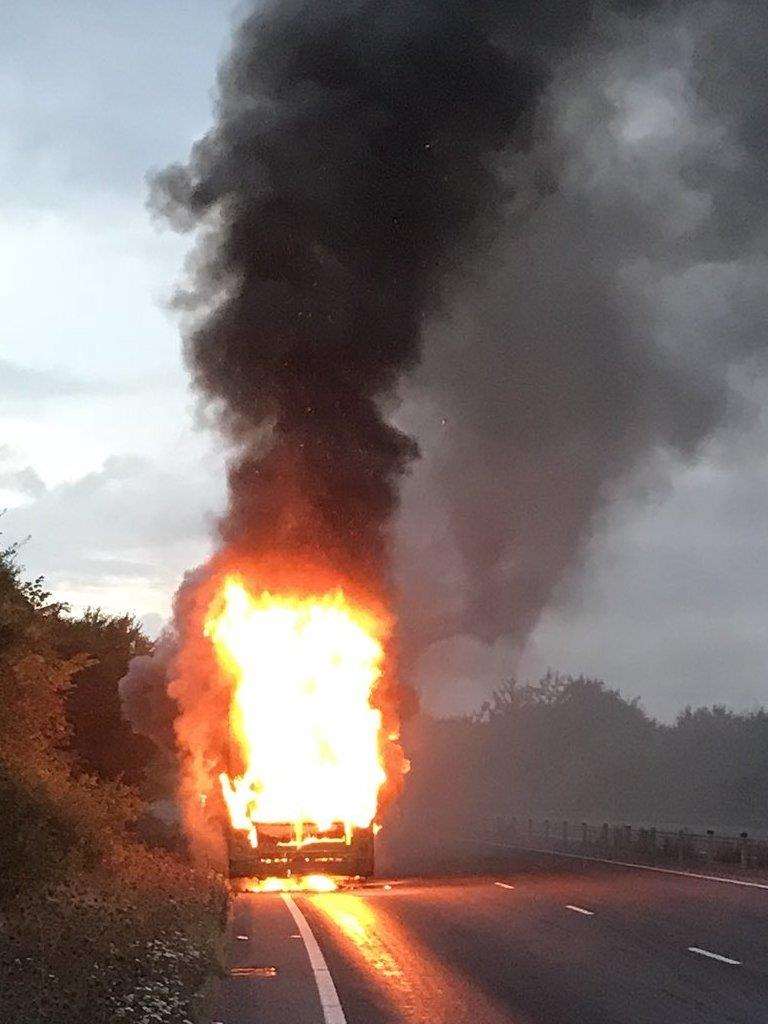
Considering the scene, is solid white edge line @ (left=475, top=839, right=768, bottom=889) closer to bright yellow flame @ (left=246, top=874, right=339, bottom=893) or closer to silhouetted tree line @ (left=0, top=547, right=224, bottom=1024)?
bright yellow flame @ (left=246, top=874, right=339, bottom=893)

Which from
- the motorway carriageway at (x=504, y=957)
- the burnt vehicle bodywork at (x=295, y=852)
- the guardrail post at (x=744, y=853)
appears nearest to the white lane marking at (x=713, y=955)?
the motorway carriageway at (x=504, y=957)

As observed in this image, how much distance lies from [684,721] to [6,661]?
11166cm

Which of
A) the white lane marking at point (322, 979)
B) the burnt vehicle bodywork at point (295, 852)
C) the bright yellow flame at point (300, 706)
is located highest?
the bright yellow flame at point (300, 706)

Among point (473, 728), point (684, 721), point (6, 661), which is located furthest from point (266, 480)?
point (473, 728)

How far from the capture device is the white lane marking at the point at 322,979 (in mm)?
14268

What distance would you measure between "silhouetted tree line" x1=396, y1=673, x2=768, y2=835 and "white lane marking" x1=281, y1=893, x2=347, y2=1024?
56.2 metres

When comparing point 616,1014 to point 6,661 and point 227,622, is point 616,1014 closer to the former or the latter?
point 6,661

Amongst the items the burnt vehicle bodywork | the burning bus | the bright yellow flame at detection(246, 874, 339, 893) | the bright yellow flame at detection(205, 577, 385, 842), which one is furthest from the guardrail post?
the burnt vehicle bodywork

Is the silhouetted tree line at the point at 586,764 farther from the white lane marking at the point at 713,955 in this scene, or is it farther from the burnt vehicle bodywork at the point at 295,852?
the white lane marking at the point at 713,955

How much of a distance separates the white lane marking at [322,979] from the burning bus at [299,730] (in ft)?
27.9

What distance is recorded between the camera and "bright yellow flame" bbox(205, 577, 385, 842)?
3538 cm

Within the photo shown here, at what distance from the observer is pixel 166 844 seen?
50.3 m

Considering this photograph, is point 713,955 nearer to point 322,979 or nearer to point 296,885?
point 322,979

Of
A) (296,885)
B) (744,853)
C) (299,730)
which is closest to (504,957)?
(296,885)
